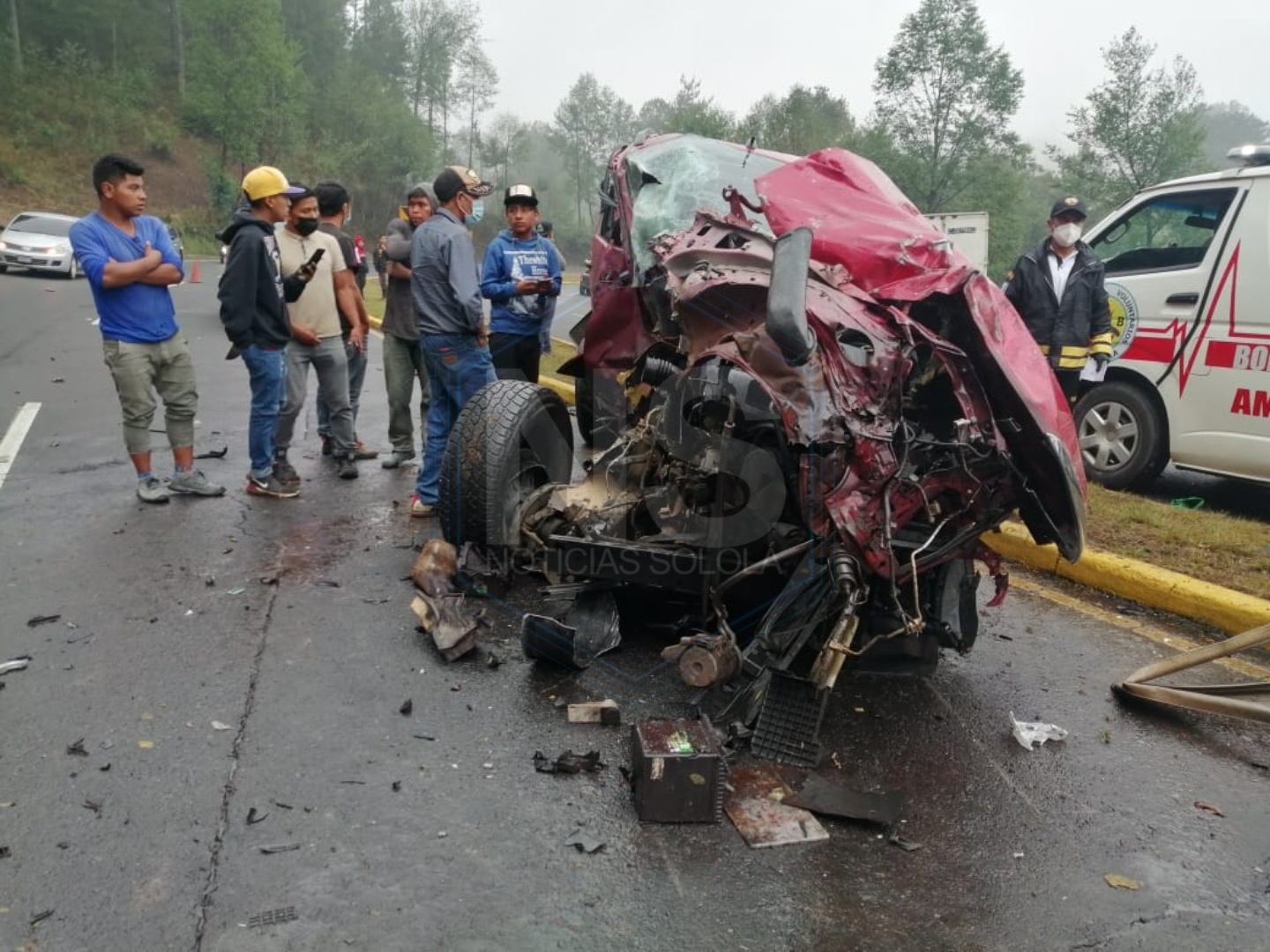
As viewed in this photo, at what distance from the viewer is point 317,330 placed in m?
5.79

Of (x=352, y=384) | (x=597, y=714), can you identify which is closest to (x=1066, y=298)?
(x=597, y=714)

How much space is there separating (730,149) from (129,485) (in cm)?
416

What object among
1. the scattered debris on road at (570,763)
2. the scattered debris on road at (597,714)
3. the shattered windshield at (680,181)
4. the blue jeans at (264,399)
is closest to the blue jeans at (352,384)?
the blue jeans at (264,399)

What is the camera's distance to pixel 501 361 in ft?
19.1

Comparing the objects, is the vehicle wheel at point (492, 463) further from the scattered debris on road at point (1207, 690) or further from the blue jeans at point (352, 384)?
the scattered debris on road at point (1207, 690)

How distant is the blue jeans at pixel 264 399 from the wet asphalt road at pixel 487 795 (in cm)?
118

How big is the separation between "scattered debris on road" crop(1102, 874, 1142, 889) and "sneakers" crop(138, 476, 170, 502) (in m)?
4.95

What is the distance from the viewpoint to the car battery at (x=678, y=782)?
2.61m

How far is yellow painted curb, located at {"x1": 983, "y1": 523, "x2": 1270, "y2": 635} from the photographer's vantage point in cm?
421

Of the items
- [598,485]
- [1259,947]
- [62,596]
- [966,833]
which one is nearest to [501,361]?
[598,485]

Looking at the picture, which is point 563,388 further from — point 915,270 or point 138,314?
point 915,270

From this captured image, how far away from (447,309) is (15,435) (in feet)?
12.7

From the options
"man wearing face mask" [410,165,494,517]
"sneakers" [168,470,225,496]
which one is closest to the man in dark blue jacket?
"sneakers" [168,470,225,496]

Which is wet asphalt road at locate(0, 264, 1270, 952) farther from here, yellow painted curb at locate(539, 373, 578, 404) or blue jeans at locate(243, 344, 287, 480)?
yellow painted curb at locate(539, 373, 578, 404)
